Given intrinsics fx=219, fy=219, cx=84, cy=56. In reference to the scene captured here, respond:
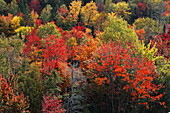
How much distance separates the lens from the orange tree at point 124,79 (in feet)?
77.2

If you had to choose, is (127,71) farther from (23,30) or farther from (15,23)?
(15,23)

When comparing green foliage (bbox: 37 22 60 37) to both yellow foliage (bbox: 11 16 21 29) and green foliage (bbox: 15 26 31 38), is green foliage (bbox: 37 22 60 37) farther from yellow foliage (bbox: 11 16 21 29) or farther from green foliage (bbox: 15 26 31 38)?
yellow foliage (bbox: 11 16 21 29)

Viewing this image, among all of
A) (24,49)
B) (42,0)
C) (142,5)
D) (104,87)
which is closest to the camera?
(104,87)

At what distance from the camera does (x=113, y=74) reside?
83.4 feet

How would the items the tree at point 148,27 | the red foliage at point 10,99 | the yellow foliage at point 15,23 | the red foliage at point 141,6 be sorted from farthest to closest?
the red foliage at point 141,6 < the yellow foliage at point 15,23 < the tree at point 148,27 < the red foliage at point 10,99

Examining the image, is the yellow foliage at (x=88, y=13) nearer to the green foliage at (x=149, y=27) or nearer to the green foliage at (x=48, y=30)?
the green foliage at (x=149, y=27)

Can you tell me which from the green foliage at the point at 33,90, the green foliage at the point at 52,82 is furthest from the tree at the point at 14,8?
the green foliage at the point at 52,82

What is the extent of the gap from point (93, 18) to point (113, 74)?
4870 cm

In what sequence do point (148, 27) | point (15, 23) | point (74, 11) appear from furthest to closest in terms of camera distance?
point (74, 11) → point (15, 23) → point (148, 27)

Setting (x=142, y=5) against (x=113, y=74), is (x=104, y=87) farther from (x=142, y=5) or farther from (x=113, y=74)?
(x=142, y=5)

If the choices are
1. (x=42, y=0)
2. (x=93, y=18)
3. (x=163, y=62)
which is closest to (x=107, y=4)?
(x=93, y=18)

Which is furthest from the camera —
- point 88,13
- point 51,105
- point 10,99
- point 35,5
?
point 35,5

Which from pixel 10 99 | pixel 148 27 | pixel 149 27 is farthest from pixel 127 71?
pixel 149 27

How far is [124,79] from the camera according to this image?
23.3m
